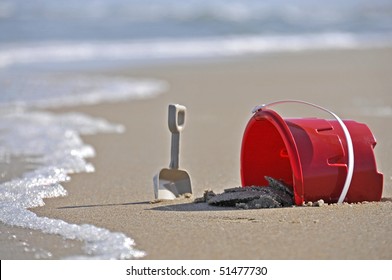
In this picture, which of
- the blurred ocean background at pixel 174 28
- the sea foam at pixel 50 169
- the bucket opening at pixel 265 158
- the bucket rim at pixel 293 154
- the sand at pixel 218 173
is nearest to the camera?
the sand at pixel 218 173

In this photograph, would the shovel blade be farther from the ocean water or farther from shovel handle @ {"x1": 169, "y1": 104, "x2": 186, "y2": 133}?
the ocean water

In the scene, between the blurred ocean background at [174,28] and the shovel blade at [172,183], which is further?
the blurred ocean background at [174,28]

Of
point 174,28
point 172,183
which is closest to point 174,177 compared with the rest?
point 172,183

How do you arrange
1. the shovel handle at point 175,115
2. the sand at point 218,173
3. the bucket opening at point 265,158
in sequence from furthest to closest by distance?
the bucket opening at point 265,158, the shovel handle at point 175,115, the sand at point 218,173

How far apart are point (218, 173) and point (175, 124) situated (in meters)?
0.98

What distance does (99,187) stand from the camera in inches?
199

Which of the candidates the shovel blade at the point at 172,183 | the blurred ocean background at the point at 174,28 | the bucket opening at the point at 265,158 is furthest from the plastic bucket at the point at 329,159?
the blurred ocean background at the point at 174,28

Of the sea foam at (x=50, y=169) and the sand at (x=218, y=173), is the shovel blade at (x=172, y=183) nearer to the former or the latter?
the sand at (x=218, y=173)

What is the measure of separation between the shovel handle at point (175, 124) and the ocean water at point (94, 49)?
0.75 meters

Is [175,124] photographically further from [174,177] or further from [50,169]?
[50,169]

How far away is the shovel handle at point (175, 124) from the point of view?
4.52 m

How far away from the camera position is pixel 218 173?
5.43m

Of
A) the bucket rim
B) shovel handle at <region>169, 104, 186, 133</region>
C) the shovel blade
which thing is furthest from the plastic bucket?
the shovel blade
